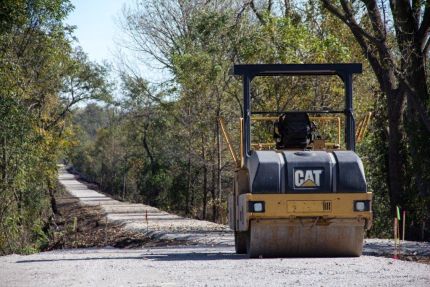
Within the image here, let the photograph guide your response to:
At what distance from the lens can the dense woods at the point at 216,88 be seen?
27.7m

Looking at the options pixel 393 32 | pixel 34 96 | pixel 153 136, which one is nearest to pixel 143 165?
pixel 153 136

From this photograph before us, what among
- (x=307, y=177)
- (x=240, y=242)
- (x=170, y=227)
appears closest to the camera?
(x=307, y=177)

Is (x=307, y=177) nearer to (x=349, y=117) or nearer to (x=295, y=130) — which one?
(x=295, y=130)

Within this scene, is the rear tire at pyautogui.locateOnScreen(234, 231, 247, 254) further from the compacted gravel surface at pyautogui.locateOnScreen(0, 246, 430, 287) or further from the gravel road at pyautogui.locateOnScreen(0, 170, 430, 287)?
the compacted gravel surface at pyautogui.locateOnScreen(0, 246, 430, 287)

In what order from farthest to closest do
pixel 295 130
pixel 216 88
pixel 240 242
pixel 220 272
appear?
pixel 216 88
pixel 240 242
pixel 295 130
pixel 220 272

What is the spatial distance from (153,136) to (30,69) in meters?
25.3

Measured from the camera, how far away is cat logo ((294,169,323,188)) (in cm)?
1566

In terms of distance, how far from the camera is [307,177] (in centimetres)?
1568

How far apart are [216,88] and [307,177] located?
2761 centimetres

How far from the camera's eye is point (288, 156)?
15789mm

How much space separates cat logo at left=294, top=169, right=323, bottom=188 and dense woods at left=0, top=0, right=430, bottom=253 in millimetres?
8717

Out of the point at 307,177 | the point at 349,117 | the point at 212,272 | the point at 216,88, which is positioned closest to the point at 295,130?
the point at 349,117

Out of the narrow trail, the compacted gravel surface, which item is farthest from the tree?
the compacted gravel surface

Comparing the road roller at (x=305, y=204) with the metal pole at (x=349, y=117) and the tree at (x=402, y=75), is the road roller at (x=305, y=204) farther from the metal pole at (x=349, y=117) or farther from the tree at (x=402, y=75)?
the tree at (x=402, y=75)
